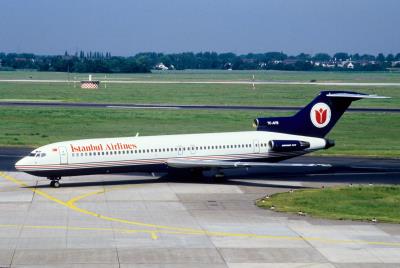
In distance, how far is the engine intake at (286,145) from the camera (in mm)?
53031

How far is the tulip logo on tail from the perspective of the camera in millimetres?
55344

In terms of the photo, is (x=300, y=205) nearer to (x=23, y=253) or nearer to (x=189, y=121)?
(x=23, y=253)

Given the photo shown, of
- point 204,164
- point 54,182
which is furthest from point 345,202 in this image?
point 54,182

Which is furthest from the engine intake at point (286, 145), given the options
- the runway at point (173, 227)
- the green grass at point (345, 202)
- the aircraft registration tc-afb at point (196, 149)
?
the green grass at point (345, 202)

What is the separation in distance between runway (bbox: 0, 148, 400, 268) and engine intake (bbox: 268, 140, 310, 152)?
2041mm

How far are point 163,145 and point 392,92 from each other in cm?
11372

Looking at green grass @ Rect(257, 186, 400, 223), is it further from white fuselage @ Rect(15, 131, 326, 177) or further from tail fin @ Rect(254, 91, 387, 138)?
tail fin @ Rect(254, 91, 387, 138)

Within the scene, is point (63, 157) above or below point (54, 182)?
above

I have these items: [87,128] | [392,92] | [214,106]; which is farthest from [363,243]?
[392,92]

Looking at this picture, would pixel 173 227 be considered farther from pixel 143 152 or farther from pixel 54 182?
pixel 54 182

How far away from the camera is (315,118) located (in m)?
55.3

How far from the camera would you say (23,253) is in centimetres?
3212

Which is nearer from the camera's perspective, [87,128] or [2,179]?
[2,179]

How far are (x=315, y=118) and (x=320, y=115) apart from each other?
1.47ft
